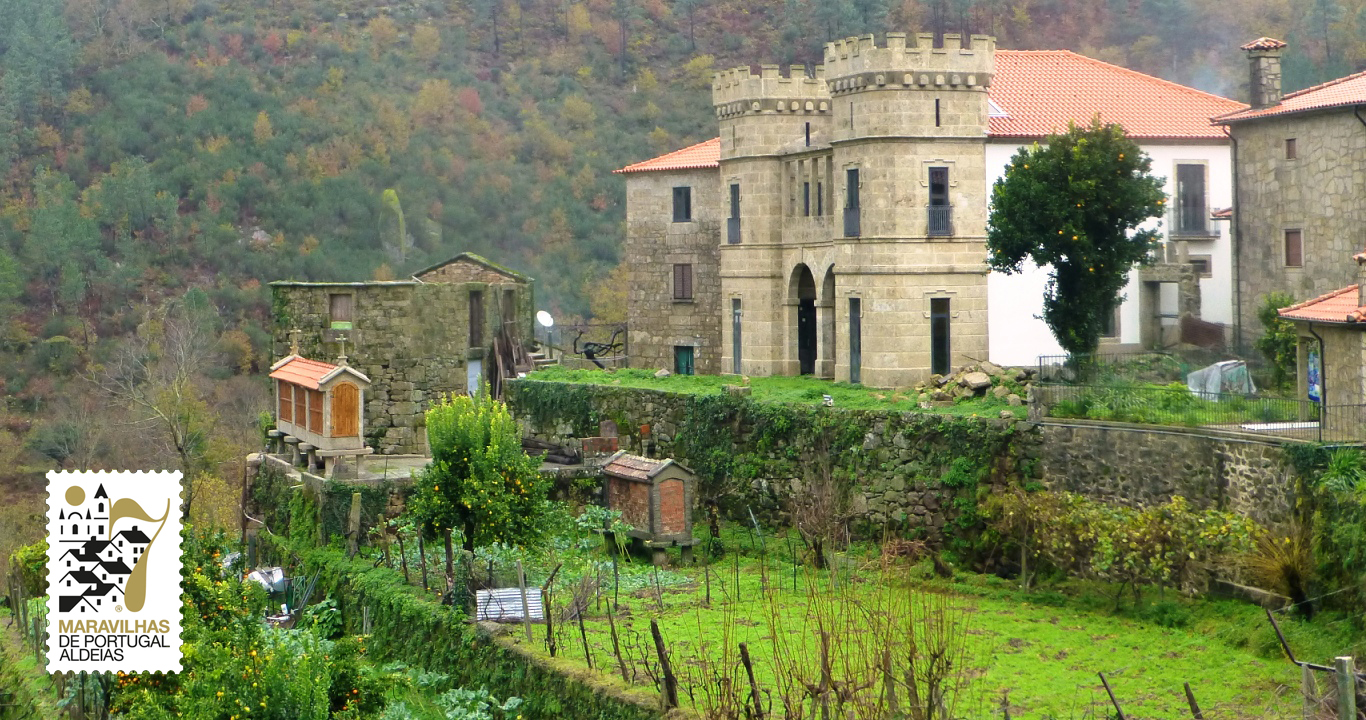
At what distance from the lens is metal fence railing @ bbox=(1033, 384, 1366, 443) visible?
79.0 feet

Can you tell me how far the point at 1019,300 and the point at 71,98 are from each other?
56063 mm

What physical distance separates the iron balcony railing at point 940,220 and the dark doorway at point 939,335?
1.36m

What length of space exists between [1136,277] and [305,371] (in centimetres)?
1797

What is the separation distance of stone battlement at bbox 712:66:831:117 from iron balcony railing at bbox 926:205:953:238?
263 inches

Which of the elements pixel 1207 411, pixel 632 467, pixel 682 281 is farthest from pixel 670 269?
pixel 1207 411

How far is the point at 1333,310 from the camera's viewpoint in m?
24.6

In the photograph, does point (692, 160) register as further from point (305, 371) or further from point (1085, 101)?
point (305, 371)

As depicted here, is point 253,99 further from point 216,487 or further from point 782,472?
point 782,472

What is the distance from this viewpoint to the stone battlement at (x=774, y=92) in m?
39.8

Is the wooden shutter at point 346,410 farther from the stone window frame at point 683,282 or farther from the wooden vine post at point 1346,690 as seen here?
the wooden vine post at point 1346,690

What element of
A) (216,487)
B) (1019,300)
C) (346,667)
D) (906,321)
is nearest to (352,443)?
(906,321)

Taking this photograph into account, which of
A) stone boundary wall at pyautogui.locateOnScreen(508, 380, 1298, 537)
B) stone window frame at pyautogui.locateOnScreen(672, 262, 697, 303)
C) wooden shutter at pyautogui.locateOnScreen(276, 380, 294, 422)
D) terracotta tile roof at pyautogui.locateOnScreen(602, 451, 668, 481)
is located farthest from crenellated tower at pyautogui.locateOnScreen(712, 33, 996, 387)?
wooden shutter at pyautogui.locateOnScreen(276, 380, 294, 422)

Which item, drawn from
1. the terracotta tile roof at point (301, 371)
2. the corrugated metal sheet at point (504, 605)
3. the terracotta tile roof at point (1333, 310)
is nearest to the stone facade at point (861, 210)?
the terracotta tile roof at point (1333, 310)

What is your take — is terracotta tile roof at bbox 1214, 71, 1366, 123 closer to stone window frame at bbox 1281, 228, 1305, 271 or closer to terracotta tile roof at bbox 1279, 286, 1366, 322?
stone window frame at bbox 1281, 228, 1305, 271
